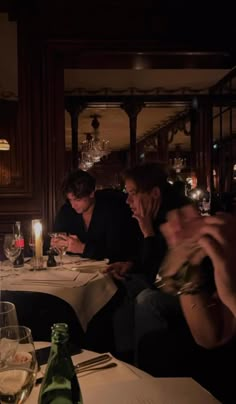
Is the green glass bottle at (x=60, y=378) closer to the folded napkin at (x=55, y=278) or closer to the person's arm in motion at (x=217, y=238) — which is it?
the person's arm in motion at (x=217, y=238)

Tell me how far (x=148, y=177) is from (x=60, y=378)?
1.84m

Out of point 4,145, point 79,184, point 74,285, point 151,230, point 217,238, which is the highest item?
point 4,145

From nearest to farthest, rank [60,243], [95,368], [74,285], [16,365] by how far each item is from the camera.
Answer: [16,365] → [95,368] → [74,285] → [60,243]

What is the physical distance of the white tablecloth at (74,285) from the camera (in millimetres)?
2104

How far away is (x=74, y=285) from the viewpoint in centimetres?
212

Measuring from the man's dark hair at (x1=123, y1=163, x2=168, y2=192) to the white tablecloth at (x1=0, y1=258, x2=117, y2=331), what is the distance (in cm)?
52

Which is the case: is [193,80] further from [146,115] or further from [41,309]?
[41,309]

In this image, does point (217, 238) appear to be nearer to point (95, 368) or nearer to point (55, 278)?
point (95, 368)

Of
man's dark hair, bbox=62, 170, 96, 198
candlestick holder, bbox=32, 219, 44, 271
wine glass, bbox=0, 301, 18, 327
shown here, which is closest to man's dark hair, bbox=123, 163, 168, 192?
man's dark hair, bbox=62, 170, 96, 198

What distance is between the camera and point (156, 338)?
172 centimetres

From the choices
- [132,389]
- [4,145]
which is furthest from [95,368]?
[4,145]

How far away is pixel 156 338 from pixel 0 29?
145 inches

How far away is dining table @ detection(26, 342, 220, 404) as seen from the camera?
823 mm

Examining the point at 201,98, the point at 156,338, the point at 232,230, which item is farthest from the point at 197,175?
the point at 232,230
